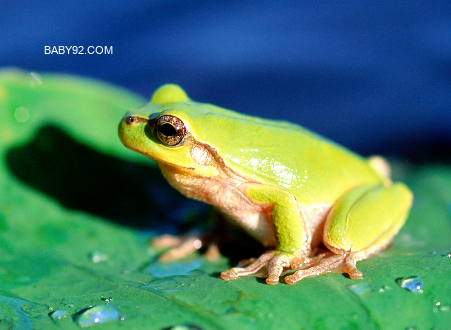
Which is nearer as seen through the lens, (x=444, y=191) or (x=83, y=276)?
(x=83, y=276)

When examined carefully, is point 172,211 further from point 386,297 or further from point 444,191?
point 444,191

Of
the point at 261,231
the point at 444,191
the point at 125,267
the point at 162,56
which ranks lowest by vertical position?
the point at 125,267

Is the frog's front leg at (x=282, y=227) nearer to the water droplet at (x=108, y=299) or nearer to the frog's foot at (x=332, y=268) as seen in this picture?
the frog's foot at (x=332, y=268)

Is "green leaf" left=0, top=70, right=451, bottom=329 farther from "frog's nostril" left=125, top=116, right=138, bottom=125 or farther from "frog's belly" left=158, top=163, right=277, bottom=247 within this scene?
"frog's nostril" left=125, top=116, right=138, bottom=125

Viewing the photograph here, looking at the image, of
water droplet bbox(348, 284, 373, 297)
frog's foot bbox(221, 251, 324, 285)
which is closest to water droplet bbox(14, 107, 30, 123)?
frog's foot bbox(221, 251, 324, 285)

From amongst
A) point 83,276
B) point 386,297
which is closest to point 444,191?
point 386,297

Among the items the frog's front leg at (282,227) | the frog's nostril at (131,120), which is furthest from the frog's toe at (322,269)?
the frog's nostril at (131,120)
